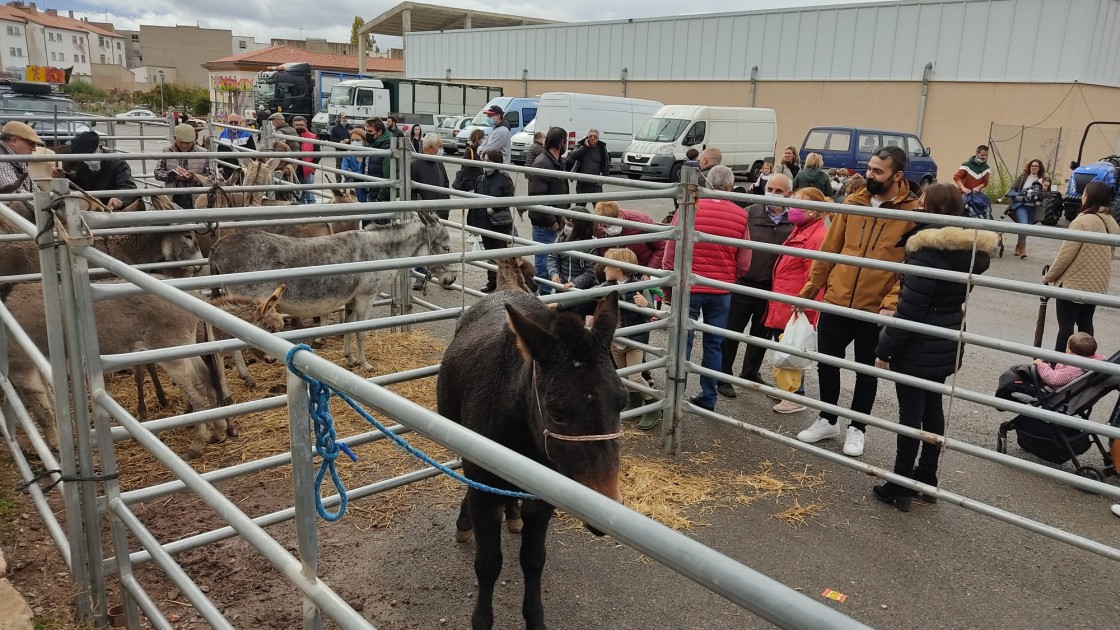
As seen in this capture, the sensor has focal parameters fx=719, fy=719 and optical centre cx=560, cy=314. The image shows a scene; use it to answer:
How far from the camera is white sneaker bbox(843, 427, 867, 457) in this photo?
5281mm

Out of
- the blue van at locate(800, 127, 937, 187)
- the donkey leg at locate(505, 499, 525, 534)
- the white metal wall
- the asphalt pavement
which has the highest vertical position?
the white metal wall

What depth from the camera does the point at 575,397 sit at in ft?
8.43

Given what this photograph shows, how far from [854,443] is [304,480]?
4590 millimetres

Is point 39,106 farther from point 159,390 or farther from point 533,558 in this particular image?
point 533,558

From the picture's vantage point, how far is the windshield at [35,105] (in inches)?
730

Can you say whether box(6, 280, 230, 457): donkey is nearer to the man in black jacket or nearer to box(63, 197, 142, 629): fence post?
box(63, 197, 142, 629): fence post

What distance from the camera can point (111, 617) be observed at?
123 inches

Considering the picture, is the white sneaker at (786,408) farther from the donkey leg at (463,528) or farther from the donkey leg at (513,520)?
the donkey leg at (463,528)

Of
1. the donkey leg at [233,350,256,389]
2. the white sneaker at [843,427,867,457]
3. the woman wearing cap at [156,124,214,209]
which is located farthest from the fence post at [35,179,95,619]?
the woman wearing cap at [156,124,214,209]

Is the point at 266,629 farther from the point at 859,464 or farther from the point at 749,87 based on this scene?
the point at 749,87

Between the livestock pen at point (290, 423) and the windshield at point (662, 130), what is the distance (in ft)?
63.3

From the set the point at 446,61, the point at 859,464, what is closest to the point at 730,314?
the point at 859,464

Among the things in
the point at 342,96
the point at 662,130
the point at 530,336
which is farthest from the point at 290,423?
the point at 342,96

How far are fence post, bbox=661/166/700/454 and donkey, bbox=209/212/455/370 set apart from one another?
3067mm
